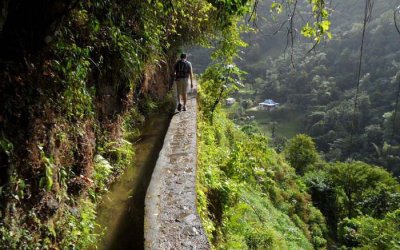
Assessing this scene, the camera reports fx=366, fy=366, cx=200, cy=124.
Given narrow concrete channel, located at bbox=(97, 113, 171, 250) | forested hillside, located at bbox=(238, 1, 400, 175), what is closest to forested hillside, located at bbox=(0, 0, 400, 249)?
narrow concrete channel, located at bbox=(97, 113, 171, 250)

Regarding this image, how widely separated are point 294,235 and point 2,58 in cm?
1251

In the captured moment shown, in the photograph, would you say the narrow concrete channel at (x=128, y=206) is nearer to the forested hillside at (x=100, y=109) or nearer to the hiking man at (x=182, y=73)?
the forested hillside at (x=100, y=109)

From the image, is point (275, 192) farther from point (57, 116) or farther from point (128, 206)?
point (57, 116)

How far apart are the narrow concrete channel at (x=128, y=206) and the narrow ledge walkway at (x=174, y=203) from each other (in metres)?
0.30

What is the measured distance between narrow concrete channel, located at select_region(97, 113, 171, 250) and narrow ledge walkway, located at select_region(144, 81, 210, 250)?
299mm

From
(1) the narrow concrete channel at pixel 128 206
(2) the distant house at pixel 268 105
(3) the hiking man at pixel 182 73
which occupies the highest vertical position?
(2) the distant house at pixel 268 105

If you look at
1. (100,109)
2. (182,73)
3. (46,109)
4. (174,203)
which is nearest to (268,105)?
(182,73)

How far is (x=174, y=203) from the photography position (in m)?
5.20

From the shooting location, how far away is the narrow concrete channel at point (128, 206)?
4812 mm

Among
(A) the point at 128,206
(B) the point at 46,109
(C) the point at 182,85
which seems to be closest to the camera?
(B) the point at 46,109

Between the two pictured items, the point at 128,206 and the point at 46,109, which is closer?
the point at 46,109

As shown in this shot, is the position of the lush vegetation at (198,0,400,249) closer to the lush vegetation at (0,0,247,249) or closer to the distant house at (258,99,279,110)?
the lush vegetation at (0,0,247,249)

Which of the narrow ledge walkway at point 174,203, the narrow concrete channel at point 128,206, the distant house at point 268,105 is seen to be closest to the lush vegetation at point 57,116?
the narrow concrete channel at point 128,206

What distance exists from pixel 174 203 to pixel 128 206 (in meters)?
0.86
